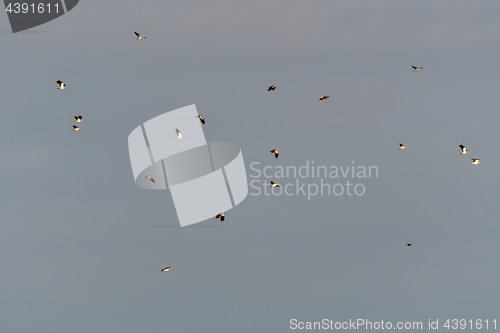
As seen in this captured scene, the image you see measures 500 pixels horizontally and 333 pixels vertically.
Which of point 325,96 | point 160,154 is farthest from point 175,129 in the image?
point 325,96

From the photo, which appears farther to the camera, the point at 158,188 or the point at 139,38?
the point at 158,188

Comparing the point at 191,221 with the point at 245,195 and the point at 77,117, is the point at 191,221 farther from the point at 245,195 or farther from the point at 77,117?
the point at 77,117

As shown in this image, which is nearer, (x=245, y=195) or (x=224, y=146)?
(x=245, y=195)

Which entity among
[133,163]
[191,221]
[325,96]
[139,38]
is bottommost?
[191,221]

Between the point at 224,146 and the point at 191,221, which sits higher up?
the point at 224,146

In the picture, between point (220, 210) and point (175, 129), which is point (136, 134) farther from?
point (220, 210)

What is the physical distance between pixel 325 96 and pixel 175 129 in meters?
13.1

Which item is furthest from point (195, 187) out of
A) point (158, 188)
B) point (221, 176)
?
point (158, 188)

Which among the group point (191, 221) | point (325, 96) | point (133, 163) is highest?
point (325, 96)

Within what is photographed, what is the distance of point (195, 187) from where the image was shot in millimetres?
78375

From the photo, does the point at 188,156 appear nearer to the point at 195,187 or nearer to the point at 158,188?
the point at 158,188

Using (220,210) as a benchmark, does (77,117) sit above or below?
above

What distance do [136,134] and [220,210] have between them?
9653 mm

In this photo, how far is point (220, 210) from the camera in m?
78.9
